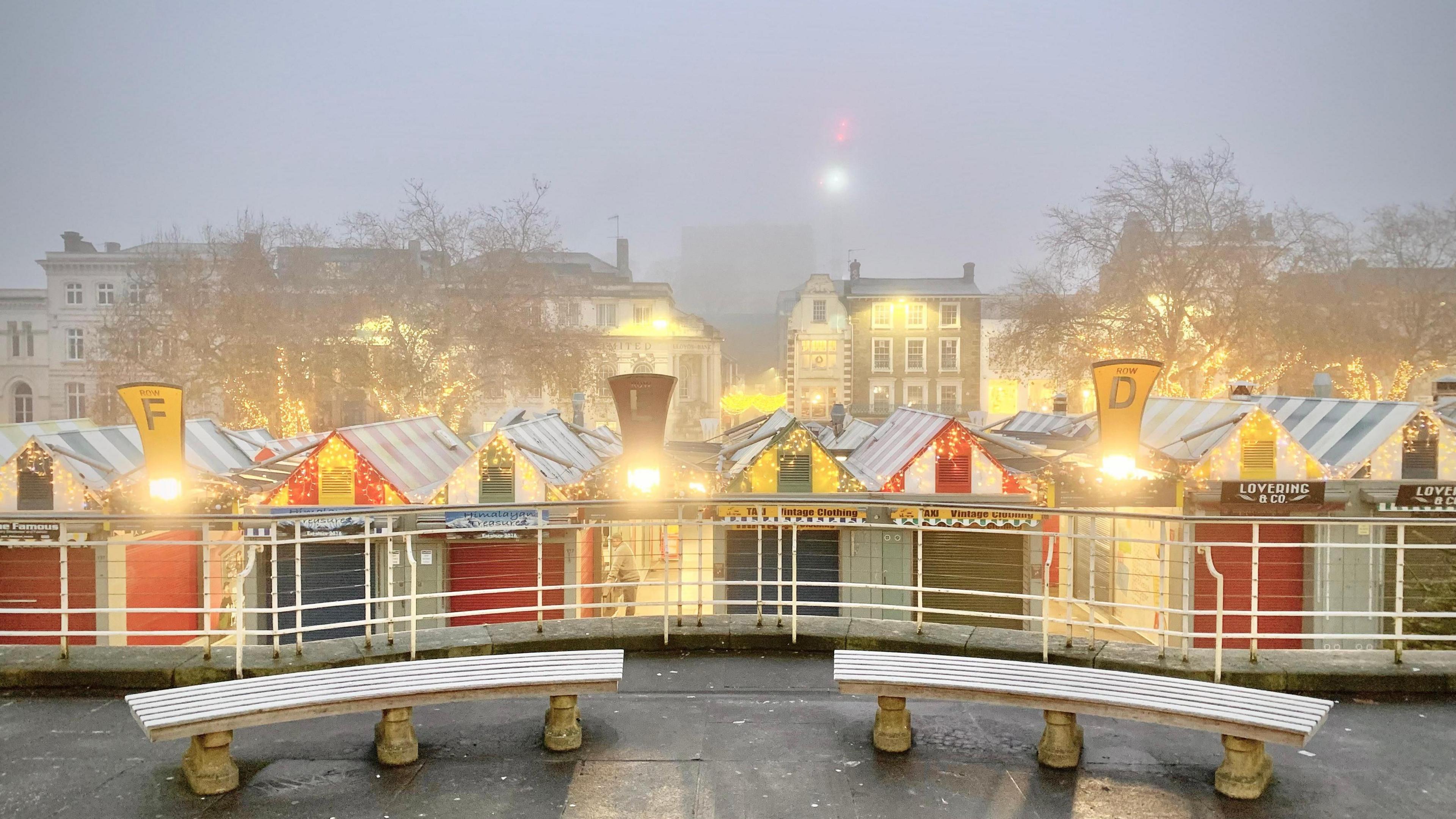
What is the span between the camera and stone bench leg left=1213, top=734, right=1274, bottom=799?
5215 millimetres

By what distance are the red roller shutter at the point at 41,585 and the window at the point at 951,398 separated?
175ft

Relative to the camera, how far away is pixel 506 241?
3938 centimetres

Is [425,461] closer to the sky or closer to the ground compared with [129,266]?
closer to the ground

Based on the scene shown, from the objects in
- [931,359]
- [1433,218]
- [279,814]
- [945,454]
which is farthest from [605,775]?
[931,359]

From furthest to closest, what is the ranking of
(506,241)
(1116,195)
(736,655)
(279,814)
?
(506,241), (1116,195), (736,655), (279,814)

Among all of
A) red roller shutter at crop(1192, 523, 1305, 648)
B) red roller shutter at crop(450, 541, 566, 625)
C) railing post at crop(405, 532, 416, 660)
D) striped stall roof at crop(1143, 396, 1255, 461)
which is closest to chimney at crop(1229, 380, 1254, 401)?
striped stall roof at crop(1143, 396, 1255, 461)

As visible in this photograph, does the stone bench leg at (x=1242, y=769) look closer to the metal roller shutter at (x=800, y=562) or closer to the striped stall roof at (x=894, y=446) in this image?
the metal roller shutter at (x=800, y=562)

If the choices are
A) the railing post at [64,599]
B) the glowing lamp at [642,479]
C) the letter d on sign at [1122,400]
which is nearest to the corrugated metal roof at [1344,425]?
the letter d on sign at [1122,400]

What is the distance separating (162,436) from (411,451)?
498 centimetres

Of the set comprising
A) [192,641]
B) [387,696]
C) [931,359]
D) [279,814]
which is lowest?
[192,641]

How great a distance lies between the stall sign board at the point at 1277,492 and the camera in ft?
62.8

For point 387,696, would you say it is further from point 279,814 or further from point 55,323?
point 55,323

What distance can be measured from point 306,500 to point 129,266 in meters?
54.8

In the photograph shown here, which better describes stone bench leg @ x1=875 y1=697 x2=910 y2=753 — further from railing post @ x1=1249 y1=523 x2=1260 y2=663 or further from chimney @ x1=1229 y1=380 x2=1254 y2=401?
chimney @ x1=1229 y1=380 x2=1254 y2=401
